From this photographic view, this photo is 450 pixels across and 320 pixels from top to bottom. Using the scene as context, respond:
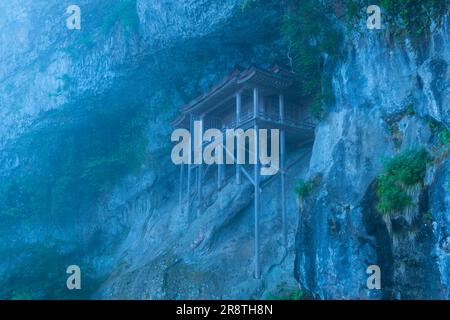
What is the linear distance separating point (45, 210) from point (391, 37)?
69.5ft

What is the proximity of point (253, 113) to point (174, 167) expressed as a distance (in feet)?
26.0

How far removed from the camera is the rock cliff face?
11914 mm

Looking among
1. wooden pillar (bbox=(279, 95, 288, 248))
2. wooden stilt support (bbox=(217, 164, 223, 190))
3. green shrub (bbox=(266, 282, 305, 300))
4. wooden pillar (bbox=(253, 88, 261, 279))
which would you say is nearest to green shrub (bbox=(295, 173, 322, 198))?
wooden pillar (bbox=(253, 88, 261, 279))

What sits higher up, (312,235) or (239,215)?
(239,215)

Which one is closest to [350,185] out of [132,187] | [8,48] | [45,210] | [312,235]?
[312,235]

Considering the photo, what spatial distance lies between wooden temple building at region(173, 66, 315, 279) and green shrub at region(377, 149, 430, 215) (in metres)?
5.90

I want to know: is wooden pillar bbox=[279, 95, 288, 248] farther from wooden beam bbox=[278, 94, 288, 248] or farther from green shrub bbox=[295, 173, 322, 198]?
green shrub bbox=[295, 173, 322, 198]

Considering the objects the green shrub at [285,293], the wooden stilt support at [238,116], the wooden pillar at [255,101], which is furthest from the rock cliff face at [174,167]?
the wooden pillar at [255,101]

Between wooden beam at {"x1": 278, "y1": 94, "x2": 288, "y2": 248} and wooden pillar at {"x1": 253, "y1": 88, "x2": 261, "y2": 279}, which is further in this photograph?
wooden beam at {"x1": 278, "y1": 94, "x2": 288, "y2": 248}

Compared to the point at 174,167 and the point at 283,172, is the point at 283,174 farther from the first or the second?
the point at 174,167

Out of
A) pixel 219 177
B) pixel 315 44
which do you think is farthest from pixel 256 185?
pixel 315 44

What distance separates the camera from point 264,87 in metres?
18.6

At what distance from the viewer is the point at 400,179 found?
11.4 m
